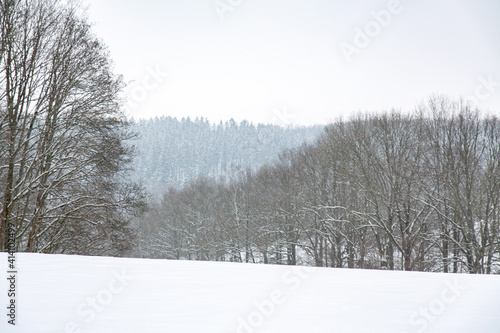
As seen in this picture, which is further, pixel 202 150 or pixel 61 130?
pixel 202 150

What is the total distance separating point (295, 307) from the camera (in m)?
2.58

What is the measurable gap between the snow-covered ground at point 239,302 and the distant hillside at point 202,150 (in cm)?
8377

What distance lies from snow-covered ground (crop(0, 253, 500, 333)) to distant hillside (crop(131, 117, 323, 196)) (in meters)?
83.8

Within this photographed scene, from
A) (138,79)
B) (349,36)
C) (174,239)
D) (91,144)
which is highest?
(349,36)

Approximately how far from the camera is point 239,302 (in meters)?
2.67

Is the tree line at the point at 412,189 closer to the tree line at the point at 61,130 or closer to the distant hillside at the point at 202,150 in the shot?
the tree line at the point at 61,130

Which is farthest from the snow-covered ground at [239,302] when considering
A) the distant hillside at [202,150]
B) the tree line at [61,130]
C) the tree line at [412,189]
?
the distant hillside at [202,150]

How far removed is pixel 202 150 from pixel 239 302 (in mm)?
110557

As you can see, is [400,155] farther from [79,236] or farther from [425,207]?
[79,236]

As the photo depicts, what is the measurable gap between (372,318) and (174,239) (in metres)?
46.7

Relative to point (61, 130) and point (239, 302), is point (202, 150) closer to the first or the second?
point (61, 130)

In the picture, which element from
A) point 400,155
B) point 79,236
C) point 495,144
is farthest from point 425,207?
point 79,236

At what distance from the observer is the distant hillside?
97.2 metres

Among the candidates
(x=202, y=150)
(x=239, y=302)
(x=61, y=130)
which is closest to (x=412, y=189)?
(x=61, y=130)
